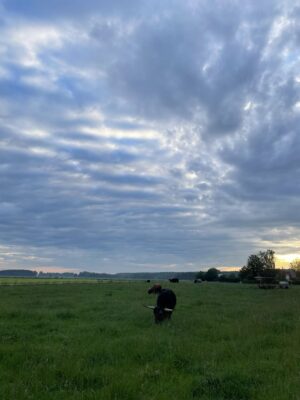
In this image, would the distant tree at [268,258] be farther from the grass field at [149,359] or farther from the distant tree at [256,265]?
the grass field at [149,359]

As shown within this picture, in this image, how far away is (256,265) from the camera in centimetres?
12325

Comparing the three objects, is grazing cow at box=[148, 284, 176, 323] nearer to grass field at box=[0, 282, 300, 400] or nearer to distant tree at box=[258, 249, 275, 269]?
grass field at box=[0, 282, 300, 400]

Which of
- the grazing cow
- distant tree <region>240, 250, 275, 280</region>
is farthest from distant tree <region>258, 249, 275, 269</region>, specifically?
the grazing cow

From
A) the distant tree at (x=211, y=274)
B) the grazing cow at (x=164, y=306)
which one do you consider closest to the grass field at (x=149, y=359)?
the grazing cow at (x=164, y=306)

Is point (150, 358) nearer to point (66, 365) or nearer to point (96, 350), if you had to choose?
point (96, 350)

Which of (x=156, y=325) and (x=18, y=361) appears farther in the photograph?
(x=156, y=325)

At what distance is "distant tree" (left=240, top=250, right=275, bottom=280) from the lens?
119m

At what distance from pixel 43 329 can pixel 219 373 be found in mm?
8440

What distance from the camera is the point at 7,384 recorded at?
8.45 metres

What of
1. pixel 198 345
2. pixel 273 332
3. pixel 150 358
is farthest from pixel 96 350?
pixel 273 332

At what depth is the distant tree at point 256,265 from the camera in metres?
119

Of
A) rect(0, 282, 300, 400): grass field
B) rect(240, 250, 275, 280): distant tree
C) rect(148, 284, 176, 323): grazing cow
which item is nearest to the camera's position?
rect(0, 282, 300, 400): grass field

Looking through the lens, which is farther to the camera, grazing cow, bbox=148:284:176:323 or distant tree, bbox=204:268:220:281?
distant tree, bbox=204:268:220:281

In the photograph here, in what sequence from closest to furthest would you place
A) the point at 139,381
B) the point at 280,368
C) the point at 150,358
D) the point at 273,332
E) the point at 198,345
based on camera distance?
1. the point at 139,381
2. the point at 280,368
3. the point at 150,358
4. the point at 198,345
5. the point at 273,332
